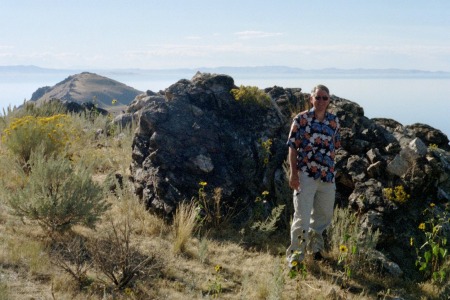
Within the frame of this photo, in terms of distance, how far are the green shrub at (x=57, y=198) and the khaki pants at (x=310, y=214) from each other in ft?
8.22

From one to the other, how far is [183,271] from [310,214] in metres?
1.66

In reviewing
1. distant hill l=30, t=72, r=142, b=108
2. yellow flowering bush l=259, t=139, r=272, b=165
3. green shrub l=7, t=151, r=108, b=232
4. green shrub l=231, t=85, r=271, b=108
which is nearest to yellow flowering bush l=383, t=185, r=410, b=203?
yellow flowering bush l=259, t=139, r=272, b=165

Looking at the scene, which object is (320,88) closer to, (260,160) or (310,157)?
(310,157)

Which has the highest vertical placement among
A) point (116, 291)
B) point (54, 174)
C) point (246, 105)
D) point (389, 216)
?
point (246, 105)

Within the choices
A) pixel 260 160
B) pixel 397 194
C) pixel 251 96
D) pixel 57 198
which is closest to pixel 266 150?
pixel 260 160

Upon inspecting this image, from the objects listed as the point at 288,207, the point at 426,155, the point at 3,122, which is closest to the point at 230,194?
the point at 288,207

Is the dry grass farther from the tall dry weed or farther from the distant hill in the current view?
the distant hill

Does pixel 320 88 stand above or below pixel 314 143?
above

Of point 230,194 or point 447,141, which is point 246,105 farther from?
point 447,141

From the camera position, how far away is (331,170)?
5.21 metres

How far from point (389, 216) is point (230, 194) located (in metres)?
2.26

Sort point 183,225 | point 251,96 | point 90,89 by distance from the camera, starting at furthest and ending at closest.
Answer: point 90,89 → point 251,96 → point 183,225

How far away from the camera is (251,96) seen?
7.70m

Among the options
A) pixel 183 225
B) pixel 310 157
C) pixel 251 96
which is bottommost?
pixel 183 225
